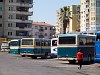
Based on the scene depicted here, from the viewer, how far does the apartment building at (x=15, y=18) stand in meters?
108

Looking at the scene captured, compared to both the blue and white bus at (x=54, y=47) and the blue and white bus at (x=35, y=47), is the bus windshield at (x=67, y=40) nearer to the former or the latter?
the blue and white bus at (x=54, y=47)

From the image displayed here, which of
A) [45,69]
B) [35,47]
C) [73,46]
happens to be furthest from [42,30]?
[45,69]

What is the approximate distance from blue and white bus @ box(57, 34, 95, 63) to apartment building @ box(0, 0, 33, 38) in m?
72.4

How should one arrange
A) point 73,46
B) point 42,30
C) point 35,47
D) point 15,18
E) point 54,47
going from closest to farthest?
1. point 73,46
2. point 54,47
3. point 35,47
4. point 15,18
5. point 42,30

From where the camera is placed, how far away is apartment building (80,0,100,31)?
10938cm

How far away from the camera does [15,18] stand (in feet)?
357

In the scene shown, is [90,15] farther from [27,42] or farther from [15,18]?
[27,42]

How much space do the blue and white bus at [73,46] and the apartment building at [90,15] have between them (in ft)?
222

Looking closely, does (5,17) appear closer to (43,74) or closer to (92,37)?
(92,37)

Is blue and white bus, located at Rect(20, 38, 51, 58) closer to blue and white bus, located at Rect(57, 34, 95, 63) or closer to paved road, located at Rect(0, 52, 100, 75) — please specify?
blue and white bus, located at Rect(57, 34, 95, 63)

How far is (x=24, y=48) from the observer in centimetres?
4919

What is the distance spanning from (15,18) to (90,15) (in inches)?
903

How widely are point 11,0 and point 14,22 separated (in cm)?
676

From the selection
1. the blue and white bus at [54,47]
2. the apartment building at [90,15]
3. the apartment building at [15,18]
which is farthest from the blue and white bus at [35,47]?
the apartment building at [15,18]
